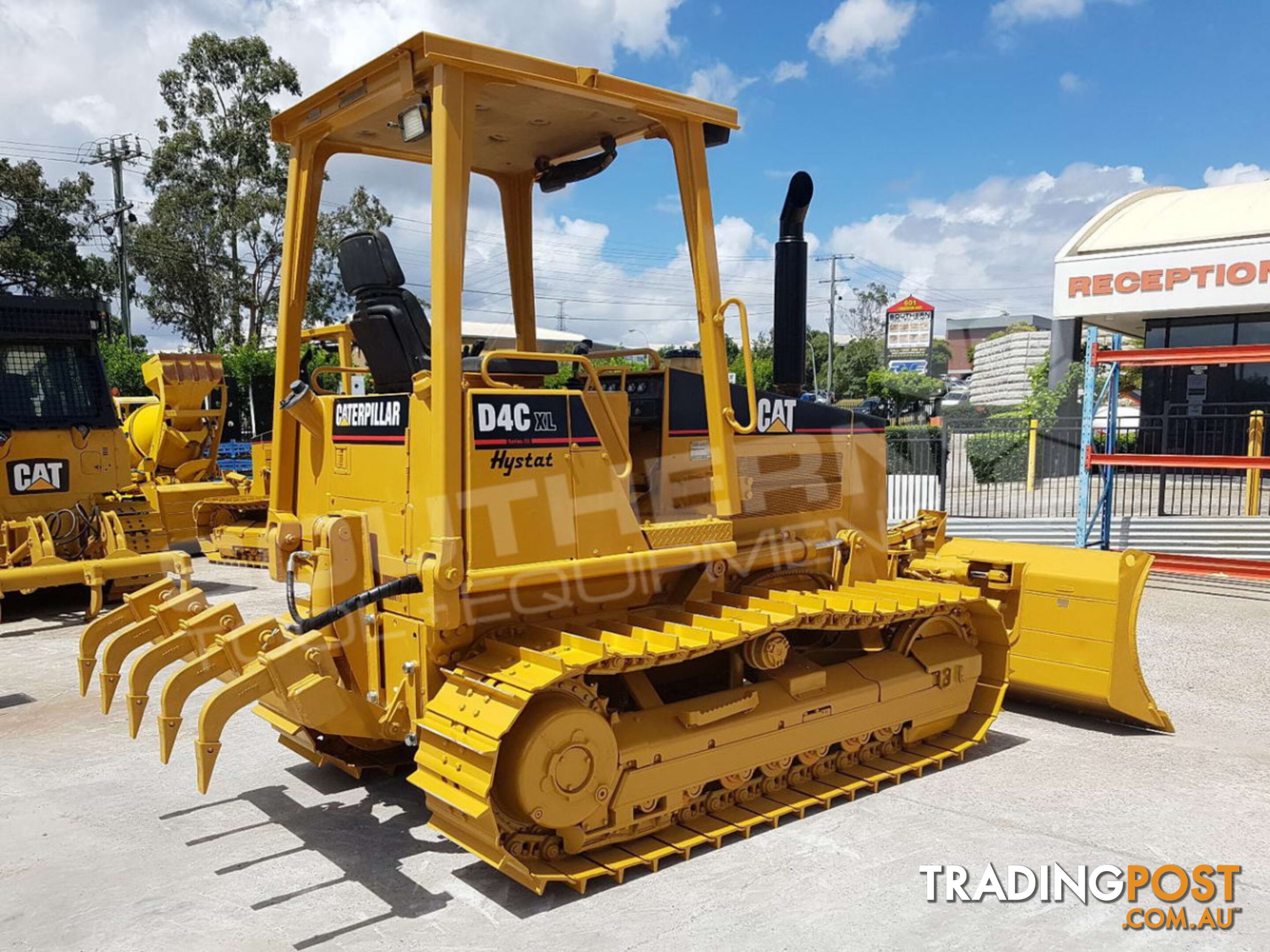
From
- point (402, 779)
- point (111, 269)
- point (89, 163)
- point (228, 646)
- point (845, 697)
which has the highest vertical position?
point (89, 163)

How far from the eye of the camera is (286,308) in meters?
4.94

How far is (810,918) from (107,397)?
9.63m

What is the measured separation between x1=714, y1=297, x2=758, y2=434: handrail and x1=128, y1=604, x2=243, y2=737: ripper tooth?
Answer: 261 centimetres

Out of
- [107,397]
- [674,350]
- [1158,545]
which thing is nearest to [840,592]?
[674,350]

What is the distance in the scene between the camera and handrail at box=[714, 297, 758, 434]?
13.9 feet

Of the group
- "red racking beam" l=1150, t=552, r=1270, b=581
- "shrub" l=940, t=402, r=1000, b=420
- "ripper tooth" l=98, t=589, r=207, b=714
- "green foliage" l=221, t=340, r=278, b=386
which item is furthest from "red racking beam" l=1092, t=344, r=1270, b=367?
"shrub" l=940, t=402, r=1000, b=420

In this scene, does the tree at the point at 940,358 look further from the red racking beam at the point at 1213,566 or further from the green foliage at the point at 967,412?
the red racking beam at the point at 1213,566

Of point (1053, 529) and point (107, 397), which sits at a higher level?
point (107, 397)

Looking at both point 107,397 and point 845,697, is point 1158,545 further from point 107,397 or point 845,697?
point 107,397

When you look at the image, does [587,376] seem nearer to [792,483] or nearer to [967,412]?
[792,483]

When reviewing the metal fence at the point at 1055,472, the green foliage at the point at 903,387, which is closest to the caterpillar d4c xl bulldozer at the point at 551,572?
the metal fence at the point at 1055,472

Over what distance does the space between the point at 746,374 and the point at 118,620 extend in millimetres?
3286

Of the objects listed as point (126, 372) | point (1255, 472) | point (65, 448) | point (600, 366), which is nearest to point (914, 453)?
point (1255, 472)

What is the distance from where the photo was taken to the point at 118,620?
4.70 meters
